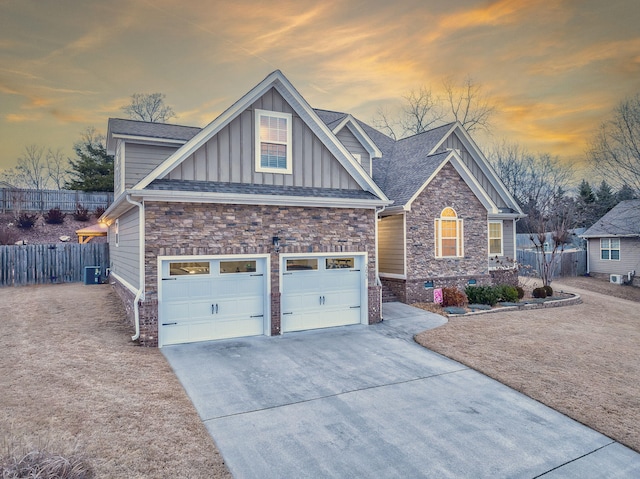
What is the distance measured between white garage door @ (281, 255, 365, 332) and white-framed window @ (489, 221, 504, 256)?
1102cm

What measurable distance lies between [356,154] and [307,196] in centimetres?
672

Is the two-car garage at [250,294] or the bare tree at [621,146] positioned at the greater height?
the bare tree at [621,146]

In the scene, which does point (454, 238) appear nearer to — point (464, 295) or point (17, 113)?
point (464, 295)

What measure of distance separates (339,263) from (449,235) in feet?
21.8

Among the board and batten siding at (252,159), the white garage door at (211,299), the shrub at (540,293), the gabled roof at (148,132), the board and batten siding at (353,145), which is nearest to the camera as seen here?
the white garage door at (211,299)

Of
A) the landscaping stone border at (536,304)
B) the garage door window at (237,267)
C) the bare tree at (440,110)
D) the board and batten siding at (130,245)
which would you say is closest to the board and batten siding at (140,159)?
the board and batten siding at (130,245)

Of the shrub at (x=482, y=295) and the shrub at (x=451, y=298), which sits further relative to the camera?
the shrub at (x=482, y=295)

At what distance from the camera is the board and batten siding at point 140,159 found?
46.3 feet

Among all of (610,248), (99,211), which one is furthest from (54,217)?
(610,248)

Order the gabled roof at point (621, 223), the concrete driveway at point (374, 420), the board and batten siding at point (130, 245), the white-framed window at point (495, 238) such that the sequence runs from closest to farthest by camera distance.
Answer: the concrete driveway at point (374, 420), the board and batten siding at point (130, 245), the white-framed window at point (495, 238), the gabled roof at point (621, 223)

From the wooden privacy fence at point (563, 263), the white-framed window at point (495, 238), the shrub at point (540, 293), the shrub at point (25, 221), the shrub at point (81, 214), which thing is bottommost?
the shrub at point (540, 293)

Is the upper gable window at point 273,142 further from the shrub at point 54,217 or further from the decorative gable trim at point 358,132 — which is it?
the shrub at point 54,217

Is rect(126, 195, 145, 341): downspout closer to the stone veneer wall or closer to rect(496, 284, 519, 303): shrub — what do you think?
the stone veneer wall

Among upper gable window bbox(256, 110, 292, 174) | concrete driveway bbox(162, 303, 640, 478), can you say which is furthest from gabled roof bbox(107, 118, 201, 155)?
concrete driveway bbox(162, 303, 640, 478)
